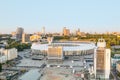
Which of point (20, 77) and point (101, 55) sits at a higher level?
point (101, 55)

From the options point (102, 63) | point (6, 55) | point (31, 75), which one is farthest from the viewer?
point (6, 55)

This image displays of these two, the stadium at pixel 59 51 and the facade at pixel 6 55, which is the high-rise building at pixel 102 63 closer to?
the stadium at pixel 59 51

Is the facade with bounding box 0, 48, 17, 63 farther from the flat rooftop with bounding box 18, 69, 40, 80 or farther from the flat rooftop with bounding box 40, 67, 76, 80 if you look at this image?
the flat rooftop with bounding box 40, 67, 76, 80

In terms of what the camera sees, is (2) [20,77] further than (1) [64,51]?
No

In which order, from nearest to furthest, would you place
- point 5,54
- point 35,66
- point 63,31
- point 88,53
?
1. point 35,66
2. point 5,54
3. point 88,53
4. point 63,31

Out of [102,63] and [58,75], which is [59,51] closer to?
[58,75]

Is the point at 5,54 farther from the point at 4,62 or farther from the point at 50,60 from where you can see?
the point at 50,60

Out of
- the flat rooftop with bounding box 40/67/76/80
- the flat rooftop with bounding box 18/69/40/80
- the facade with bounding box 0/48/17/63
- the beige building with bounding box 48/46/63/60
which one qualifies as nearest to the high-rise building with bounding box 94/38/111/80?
the flat rooftop with bounding box 40/67/76/80

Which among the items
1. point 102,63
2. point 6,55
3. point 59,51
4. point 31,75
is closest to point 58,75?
point 31,75

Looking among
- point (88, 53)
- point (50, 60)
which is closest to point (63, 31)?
point (88, 53)

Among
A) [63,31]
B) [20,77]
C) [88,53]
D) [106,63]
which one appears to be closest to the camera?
[106,63]

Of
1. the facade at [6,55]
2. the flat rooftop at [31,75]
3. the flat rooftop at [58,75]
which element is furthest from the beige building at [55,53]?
the flat rooftop at [58,75]
